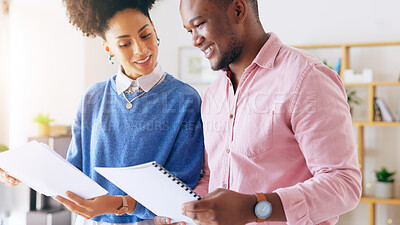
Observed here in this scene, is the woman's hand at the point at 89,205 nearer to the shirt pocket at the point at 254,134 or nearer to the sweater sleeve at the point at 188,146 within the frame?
the sweater sleeve at the point at 188,146

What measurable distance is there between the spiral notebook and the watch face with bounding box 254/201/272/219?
0.37ft

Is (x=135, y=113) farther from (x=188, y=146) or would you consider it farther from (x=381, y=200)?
(x=381, y=200)

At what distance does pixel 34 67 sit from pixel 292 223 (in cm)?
330

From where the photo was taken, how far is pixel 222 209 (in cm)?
78

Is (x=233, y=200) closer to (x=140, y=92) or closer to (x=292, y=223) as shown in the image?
(x=292, y=223)

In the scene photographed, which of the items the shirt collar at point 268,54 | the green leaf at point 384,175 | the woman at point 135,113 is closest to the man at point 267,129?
the shirt collar at point 268,54

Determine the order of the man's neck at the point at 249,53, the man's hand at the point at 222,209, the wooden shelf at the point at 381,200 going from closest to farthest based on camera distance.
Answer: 1. the man's hand at the point at 222,209
2. the man's neck at the point at 249,53
3. the wooden shelf at the point at 381,200

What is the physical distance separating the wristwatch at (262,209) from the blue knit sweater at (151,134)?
0.43 metres

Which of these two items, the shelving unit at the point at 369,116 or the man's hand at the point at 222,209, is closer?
the man's hand at the point at 222,209

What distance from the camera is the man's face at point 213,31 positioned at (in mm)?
1018

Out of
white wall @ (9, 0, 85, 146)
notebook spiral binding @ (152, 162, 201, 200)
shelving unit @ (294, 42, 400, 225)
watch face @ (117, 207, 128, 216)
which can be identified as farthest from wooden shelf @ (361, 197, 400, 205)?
notebook spiral binding @ (152, 162, 201, 200)

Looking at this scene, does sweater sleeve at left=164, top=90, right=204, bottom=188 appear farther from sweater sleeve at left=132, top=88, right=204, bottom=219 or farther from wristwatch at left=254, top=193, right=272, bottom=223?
wristwatch at left=254, top=193, right=272, bottom=223

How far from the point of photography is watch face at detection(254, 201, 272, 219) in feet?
2.67

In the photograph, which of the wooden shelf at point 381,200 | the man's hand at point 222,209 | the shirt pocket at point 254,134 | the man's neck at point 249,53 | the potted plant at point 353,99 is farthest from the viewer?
the potted plant at point 353,99
